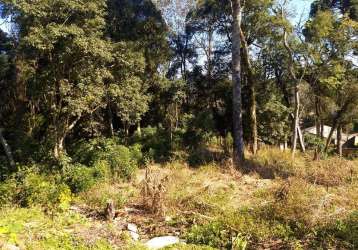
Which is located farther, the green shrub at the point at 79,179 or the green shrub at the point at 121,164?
the green shrub at the point at 121,164

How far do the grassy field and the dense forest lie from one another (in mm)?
30

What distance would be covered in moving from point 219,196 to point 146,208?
167 cm

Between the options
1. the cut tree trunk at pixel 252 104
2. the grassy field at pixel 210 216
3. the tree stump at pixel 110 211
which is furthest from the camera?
the cut tree trunk at pixel 252 104

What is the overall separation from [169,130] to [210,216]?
34.1 ft

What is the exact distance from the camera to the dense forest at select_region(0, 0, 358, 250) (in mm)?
5910

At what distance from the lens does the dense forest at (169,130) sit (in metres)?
5.91

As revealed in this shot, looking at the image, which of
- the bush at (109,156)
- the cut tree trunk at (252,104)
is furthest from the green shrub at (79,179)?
the cut tree trunk at (252,104)

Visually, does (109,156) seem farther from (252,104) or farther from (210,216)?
(252,104)

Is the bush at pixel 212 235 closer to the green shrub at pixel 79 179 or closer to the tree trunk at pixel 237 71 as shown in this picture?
the green shrub at pixel 79 179

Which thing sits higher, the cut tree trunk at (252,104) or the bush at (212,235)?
the cut tree trunk at (252,104)

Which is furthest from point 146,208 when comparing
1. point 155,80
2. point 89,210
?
point 155,80

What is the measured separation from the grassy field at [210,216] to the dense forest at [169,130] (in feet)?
0.10

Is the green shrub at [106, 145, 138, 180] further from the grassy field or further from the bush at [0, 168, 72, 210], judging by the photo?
the bush at [0, 168, 72, 210]

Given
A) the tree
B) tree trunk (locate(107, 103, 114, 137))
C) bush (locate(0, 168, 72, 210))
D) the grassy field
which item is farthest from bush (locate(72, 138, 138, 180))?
bush (locate(0, 168, 72, 210))
